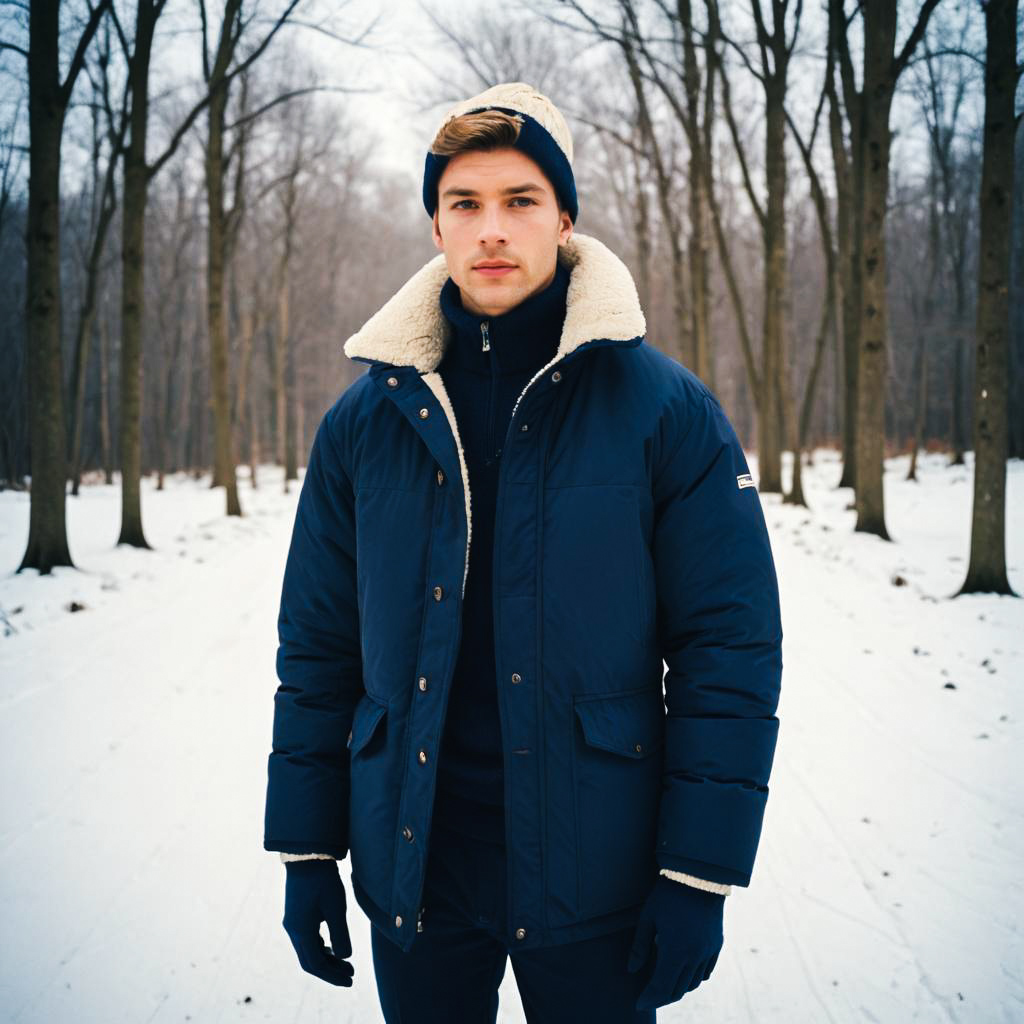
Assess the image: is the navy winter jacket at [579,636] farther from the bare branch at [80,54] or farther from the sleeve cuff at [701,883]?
the bare branch at [80,54]

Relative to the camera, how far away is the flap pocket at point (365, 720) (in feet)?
5.45

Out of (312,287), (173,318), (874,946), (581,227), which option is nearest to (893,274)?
(581,227)

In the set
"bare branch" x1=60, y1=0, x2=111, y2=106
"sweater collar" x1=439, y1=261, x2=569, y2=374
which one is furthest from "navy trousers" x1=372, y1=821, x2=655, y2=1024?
"bare branch" x1=60, y1=0, x2=111, y2=106

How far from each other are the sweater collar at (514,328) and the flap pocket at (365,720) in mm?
829

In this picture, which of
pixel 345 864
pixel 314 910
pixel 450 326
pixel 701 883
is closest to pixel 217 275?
pixel 345 864

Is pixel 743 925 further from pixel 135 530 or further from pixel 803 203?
pixel 803 203

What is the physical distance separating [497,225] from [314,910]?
162 centimetres

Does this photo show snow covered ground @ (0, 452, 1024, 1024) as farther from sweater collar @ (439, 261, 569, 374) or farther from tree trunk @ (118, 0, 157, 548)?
tree trunk @ (118, 0, 157, 548)

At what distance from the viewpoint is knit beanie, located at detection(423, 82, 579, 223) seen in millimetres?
1654

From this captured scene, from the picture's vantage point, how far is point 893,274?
39406 millimetres

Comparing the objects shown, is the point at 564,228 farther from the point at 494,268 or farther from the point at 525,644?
the point at 525,644

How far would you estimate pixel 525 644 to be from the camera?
154cm

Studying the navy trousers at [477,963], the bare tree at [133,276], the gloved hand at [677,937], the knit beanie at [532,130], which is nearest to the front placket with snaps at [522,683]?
the navy trousers at [477,963]

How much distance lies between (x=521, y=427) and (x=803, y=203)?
34.7 metres
